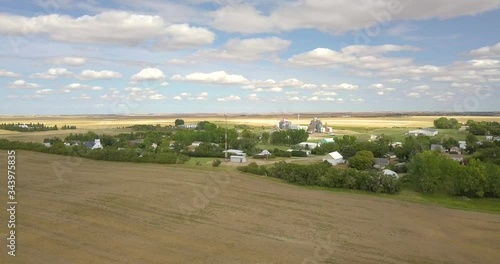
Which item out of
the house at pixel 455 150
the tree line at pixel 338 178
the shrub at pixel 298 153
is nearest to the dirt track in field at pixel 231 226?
the tree line at pixel 338 178

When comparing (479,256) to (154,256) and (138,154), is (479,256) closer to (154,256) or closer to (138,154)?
(154,256)

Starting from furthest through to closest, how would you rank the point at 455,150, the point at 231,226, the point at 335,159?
the point at 455,150, the point at 335,159, the point at 231,226

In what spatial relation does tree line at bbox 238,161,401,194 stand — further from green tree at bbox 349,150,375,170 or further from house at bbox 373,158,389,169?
house at bbox 373,158,389,169

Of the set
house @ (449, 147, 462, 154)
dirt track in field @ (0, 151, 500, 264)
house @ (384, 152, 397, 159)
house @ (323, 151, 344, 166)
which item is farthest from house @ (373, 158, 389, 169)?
house @ (449, 147, 462, 154)

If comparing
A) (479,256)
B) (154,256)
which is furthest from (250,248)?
(479,256)

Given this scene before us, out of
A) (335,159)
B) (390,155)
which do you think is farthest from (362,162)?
(390,155)

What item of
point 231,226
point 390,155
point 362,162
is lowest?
point 231,226

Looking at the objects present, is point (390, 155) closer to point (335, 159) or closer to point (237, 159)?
point (335, 159)

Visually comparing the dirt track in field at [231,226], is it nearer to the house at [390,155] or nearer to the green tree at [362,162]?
the green tree at [362,162]
